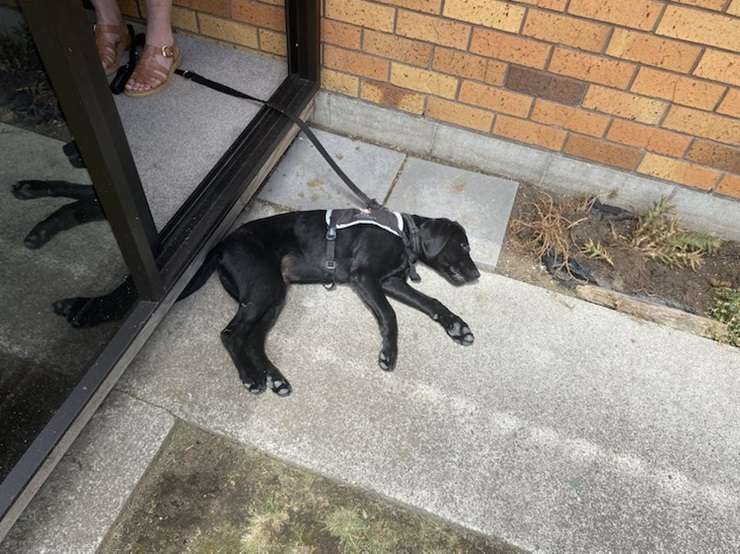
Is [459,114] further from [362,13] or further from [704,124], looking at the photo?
[704,124]

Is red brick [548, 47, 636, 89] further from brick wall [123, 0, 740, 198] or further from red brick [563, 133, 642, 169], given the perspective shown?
red brick [563, 133, 642, 169]

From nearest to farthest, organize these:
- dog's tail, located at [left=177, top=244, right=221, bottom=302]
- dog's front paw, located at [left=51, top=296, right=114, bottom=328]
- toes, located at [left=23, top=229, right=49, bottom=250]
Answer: toes, located at [left=23, top=229, right=49, bottom=250], dog's front paw, located at [left=51, top=296, right=114, bottom=328], dog's tail, located at [left=177, top=244, right=221, bottom=302]

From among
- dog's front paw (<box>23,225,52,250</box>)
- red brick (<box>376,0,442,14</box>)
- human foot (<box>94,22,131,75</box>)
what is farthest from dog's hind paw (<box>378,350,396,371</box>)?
human foot (<box>94,22,131,75</box>)

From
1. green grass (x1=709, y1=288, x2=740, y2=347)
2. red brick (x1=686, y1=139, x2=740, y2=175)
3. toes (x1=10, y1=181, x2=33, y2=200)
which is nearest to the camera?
toes (x1=10, y1=181, x2=33, y2=200)

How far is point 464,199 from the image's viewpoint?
306 cm

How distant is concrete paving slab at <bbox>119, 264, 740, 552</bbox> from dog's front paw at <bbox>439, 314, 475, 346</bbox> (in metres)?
0.04

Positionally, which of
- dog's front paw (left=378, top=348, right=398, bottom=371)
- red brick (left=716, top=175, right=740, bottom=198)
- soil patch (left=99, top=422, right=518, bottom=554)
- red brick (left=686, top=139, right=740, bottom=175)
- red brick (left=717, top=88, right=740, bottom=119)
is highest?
red brick (left=717, top=88, right=740, bottom=119)

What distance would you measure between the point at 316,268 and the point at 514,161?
1354mm

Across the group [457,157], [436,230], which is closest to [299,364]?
[436,230]

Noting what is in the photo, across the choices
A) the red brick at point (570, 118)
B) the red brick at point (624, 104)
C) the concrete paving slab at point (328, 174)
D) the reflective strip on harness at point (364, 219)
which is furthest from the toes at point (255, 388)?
the red brick at point (624, 104)

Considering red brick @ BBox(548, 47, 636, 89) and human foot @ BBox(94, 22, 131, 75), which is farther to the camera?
human foot @ BBox(94, 22, 131, 75)

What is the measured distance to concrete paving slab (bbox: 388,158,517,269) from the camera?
288cm

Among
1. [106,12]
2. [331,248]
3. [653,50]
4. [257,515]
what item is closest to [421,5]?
[653,50]

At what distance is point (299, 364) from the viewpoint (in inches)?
92.7
